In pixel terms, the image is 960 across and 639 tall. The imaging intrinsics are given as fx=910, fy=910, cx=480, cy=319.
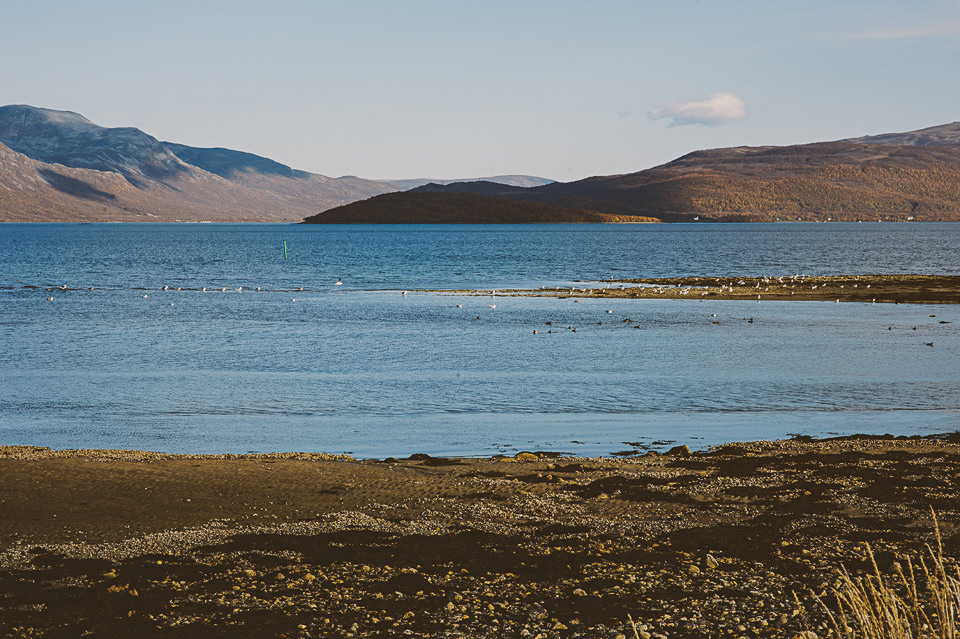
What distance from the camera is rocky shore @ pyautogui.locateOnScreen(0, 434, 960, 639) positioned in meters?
7.88

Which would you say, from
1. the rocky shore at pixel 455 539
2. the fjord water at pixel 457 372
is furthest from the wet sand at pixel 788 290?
the rocky shore at pixel 455 539

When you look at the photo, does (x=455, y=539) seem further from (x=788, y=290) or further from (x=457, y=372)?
(x=788, y=290)

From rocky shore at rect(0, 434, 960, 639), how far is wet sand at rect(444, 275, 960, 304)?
35.9m

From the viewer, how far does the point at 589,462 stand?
1413 cm

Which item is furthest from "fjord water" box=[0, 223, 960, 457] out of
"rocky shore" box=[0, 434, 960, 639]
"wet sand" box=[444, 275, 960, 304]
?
"wet sand" box=[444, 275, 960, 304]

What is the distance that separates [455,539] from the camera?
10125 millimetres

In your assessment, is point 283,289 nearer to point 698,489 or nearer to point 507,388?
point 507,388

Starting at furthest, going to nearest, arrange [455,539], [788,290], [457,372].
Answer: [788,290]
[457,372]
[455,539]

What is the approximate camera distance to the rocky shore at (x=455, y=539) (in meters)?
7.88

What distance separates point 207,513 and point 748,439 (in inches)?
395

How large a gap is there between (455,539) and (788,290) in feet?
154

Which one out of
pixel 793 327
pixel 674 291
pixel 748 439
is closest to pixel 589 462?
pixel 748 439

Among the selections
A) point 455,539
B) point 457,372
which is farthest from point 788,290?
point 455,539

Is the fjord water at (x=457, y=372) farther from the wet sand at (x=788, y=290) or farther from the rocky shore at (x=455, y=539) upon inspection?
the wet sand at (x=788, y=290)
